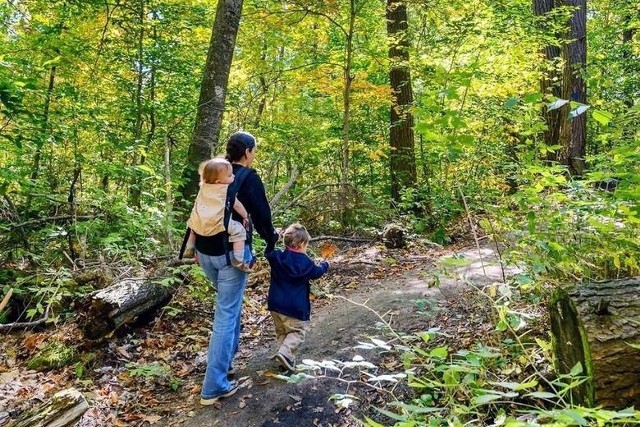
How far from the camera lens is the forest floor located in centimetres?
361

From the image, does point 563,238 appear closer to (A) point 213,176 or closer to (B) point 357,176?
(A) point 213,176

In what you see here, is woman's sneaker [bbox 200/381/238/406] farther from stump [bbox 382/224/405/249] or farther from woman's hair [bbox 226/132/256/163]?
stump [bbox 382/224/405/249]

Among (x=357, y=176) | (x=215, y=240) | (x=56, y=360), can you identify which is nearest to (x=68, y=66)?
(x=56, y=360)

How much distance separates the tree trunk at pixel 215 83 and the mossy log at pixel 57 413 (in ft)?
14.6

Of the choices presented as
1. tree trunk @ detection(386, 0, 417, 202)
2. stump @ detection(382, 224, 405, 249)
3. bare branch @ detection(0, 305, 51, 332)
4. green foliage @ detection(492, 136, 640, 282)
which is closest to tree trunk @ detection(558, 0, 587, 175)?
tree trunk @ detection(386, 0, 417, 202)

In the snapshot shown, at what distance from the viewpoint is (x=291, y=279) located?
13.1 ft

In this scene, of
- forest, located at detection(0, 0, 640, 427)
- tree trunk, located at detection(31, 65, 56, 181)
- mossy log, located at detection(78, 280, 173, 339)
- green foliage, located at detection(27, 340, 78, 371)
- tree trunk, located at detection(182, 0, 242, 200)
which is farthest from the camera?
tree trunk, located at detection(182, 0, 242, 200)

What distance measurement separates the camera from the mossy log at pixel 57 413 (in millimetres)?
2971

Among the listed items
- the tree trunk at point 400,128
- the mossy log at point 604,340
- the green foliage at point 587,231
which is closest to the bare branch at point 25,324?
the green foliage at point 587,231

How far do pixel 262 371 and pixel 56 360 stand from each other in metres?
1.97

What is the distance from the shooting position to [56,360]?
4.43 meters

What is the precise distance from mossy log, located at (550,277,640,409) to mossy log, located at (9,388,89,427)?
3.07m

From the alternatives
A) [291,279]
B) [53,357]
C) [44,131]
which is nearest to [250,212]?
[291,279]

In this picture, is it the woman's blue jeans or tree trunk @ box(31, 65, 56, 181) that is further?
tree trunk @ box(31, 65, 56, 181)
